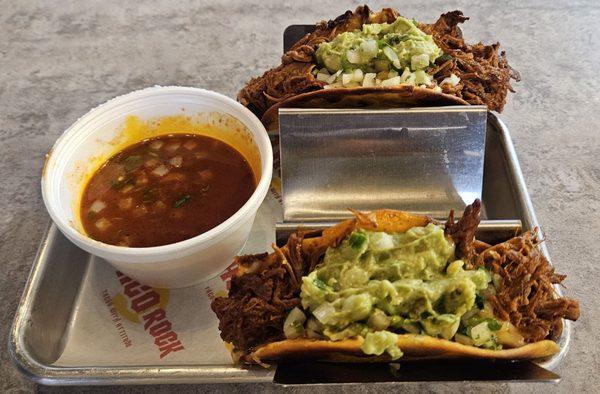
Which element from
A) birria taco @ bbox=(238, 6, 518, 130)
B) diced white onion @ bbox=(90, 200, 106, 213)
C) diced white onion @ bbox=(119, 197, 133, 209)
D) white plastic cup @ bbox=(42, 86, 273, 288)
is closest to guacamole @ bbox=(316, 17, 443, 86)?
birria taco @ bbox=(238, 6, 518, 130)

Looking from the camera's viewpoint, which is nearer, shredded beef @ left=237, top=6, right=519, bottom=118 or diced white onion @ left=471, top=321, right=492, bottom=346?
diced white onion @ left=471, top=321, right=492, bottom=346

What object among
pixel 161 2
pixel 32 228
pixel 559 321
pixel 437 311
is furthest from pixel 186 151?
pixel 161 2

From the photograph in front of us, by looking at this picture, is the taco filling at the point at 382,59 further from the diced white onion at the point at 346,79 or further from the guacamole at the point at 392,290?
the guacamole at the point at 392,290

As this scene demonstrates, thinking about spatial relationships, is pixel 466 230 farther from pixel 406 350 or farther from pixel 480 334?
pixel 406 350

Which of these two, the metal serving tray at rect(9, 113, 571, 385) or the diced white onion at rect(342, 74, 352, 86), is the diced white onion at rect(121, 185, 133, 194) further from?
the diced white onion at rect(342, 74, 352, 86)

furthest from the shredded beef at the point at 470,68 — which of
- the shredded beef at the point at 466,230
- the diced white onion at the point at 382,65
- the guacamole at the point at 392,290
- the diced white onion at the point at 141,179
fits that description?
the diced white onion at the point at 141,179

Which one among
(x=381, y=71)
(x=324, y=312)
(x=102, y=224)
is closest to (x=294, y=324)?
(x=324, y=312)
